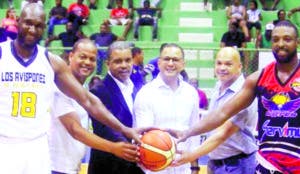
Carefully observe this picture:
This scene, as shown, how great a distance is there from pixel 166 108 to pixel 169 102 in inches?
2.7

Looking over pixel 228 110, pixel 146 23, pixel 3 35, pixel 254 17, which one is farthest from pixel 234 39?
pixel 228 110

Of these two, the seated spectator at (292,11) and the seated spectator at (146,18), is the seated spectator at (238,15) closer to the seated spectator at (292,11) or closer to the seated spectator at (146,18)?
the seated spectator at (292,11)

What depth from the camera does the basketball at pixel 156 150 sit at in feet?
19.7

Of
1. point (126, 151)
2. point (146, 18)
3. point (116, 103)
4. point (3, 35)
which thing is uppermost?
point (146, 18)

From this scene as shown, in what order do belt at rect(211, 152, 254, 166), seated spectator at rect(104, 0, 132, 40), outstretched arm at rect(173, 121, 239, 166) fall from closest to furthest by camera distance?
outstretched arm at rect(173, 121, 239, 166), belt at rect(211, 152, 254, 166), seated spectator at rect(104, 0, 132, 40)

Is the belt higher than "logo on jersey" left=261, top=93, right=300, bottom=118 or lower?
lower

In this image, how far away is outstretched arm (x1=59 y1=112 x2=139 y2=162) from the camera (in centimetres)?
608

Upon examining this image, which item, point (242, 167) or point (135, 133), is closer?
point (135, 133)

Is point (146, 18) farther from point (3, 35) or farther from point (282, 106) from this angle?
point (282, 106)

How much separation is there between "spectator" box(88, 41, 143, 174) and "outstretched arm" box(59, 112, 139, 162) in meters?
0.19

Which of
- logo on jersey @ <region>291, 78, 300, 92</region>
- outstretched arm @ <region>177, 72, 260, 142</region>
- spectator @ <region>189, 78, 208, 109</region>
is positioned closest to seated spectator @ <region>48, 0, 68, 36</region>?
spectator @ <region>189, 78, 208, 109</region>

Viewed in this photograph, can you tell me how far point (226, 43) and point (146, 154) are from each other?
11.8 meters

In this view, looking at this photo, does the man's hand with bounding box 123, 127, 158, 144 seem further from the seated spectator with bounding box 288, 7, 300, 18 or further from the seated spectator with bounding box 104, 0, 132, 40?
the seated spectator with bounding box 288, 7, 300, 18

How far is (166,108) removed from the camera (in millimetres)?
6223
